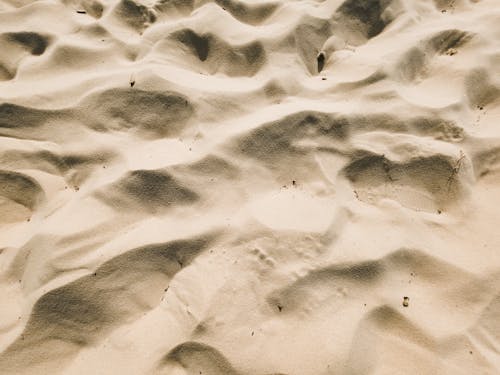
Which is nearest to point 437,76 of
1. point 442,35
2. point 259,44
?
point 442,35

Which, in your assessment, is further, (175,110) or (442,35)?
(442,35)

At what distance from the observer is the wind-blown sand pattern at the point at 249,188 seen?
3.53 feet

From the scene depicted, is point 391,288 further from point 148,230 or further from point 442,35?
point 442,35

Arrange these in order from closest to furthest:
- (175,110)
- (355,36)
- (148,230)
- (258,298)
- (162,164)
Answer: (258,298)
(148,230)
(162,164)
(175,110)
(355,36)

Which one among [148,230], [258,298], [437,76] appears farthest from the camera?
[437,76]

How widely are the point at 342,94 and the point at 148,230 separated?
39.0 inches

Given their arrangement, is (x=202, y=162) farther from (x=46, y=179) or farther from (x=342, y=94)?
→ (x=342, y=94)

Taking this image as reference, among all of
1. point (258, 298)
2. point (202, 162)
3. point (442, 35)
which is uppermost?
point (442, 35)

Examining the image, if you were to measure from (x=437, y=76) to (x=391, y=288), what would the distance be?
3.47 ft

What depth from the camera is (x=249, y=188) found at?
1.37m

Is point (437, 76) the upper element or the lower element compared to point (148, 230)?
upper

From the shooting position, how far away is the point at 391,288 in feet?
3.82

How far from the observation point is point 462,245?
1.25m

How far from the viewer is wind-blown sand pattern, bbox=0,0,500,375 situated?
1.08 metres
